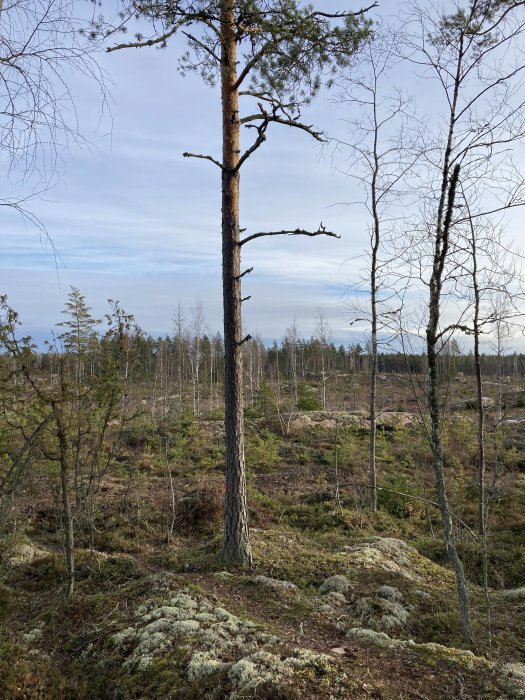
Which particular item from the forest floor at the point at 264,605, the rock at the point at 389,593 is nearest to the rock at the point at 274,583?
the forest floor at the point at 264,605

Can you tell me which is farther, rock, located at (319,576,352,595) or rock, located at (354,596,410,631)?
rock, located at (319,576,352,595)

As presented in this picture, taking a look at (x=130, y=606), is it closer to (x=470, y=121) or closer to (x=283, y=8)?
(x=470, y=121)

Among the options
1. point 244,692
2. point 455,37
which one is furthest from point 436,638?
point 455,37

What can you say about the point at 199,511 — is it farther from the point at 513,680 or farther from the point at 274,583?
the point at 513,680

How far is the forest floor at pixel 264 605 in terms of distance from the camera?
3869mm

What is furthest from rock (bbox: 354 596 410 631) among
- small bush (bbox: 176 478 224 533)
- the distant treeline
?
the distant treeline

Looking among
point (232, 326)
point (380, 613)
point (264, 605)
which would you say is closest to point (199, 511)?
point (264, 605)

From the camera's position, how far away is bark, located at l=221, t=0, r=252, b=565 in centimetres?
714

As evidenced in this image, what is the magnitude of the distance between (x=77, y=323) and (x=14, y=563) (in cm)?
1744

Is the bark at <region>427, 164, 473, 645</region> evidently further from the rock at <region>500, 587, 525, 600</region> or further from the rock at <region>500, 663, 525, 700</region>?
the rock at <region>500, 587, 525, 600</region>

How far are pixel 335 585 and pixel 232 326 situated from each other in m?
3.99

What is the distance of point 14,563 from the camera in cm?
727

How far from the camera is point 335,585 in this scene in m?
6.49

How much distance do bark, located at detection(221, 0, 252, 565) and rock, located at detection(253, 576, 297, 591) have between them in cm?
57
